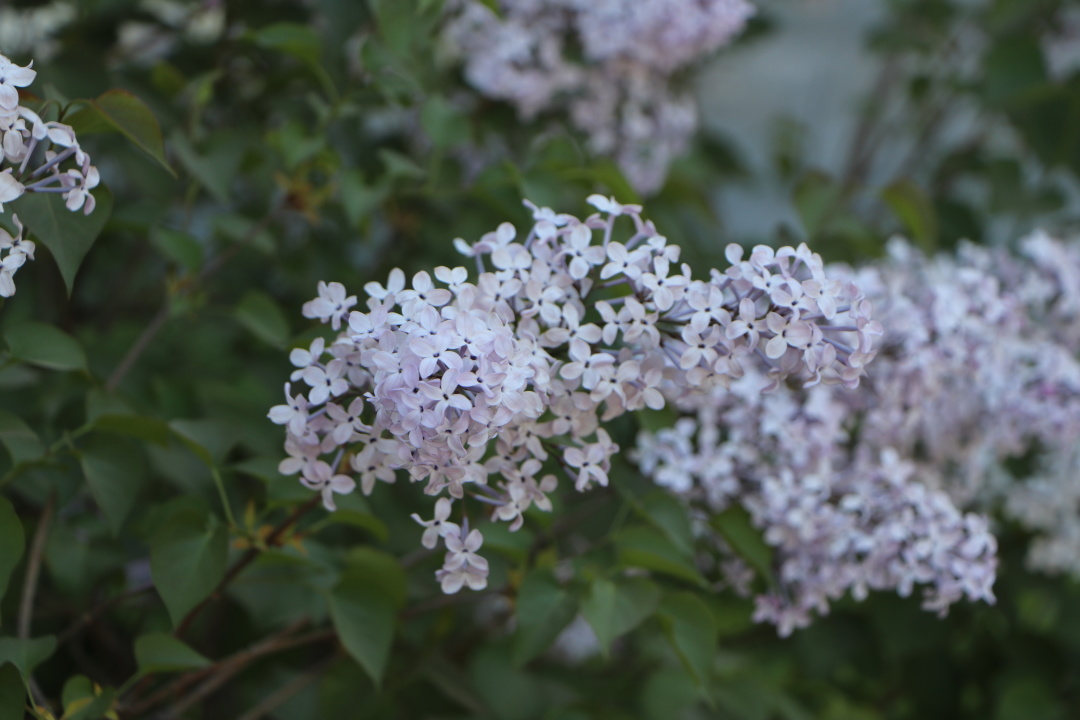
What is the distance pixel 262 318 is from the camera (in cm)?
90

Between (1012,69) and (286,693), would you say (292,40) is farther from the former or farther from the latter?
(1012,69)

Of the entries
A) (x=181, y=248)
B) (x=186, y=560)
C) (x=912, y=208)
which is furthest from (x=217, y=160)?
(x=912, y=208)

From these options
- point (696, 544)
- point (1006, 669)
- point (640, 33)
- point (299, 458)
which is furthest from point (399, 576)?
point (1006, 669)

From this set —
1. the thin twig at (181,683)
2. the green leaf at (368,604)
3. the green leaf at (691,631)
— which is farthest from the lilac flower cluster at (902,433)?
the thin twig at (181,683)

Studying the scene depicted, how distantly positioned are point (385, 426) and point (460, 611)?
2.28 ft

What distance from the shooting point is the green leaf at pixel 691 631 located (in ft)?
2.47

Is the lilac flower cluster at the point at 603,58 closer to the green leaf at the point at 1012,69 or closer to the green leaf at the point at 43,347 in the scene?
the green leaf at the point at 1012,69

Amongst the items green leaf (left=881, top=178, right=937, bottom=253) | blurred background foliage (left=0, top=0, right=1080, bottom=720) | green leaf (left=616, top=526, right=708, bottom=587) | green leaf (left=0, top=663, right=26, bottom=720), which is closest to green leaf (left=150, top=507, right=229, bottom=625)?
blurred background foliage (left=0, top=0, right=1080, bottom=720)

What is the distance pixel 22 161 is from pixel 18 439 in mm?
235

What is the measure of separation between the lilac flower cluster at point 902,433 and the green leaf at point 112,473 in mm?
457

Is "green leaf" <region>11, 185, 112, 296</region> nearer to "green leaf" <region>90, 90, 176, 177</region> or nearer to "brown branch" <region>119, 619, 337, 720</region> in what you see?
"green leaf" <region>90, 90, 176, 177</region>

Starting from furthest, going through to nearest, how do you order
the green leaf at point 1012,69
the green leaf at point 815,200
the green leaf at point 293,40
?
the green leaf at point 1012,69, the green leaf at point 815,200, the green leaf at point 293,40

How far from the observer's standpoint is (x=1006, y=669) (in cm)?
134

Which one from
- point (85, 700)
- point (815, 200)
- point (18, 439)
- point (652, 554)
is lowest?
point (85, 700)
